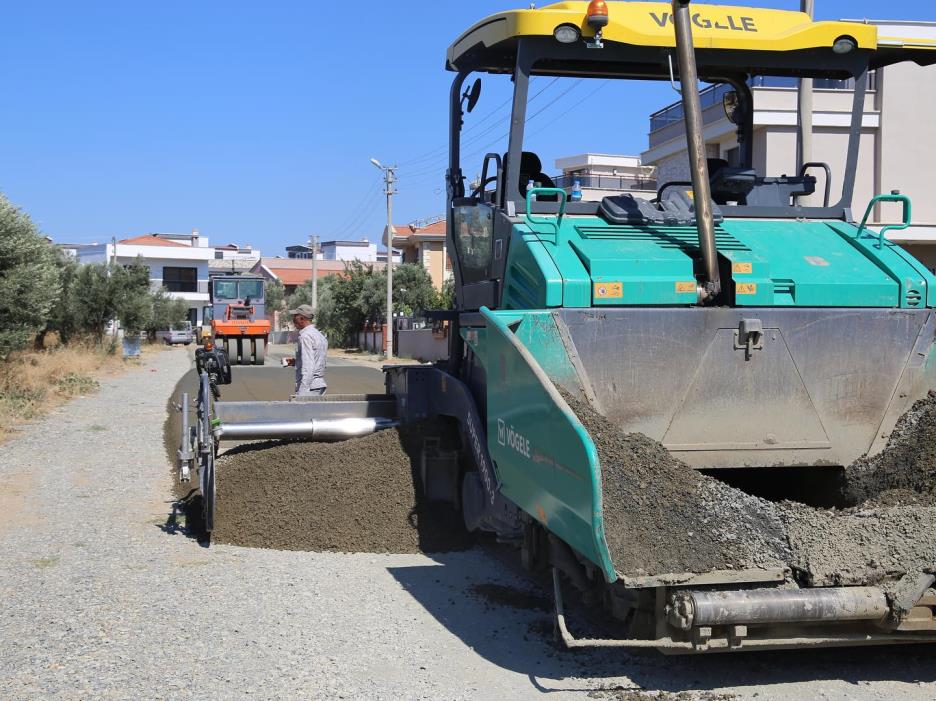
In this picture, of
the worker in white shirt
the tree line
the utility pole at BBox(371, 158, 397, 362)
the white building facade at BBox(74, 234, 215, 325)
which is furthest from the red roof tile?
the worker in white shirt

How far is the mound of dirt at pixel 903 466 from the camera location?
483 cm

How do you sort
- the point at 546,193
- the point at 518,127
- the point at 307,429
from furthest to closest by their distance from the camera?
1. the point at 307,429
2. the point at 518,127
3. the point at 546,193

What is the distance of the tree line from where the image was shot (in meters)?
18.4

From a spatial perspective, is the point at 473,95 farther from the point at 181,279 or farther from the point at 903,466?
the point at 181,279

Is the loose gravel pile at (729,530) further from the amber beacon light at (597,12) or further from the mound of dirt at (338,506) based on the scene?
the mound of dirt at (338,506)

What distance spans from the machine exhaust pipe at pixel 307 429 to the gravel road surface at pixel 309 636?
808mm

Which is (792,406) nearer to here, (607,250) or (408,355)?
(607,250)

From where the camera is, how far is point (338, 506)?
23.2 feet

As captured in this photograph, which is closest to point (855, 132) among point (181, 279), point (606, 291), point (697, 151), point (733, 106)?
point (733, 106)

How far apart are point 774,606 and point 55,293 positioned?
18336mm

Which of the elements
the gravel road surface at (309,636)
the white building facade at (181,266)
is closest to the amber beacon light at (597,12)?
the gravel road surface at (309,636)

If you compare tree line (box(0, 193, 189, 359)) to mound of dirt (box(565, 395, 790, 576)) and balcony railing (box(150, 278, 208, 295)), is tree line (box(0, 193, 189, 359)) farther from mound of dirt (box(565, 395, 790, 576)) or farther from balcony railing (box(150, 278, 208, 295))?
balcony railing (box(150, 278, 208, 295))

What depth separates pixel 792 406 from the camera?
5035 millimetres

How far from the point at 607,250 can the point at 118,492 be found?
6129 mm
